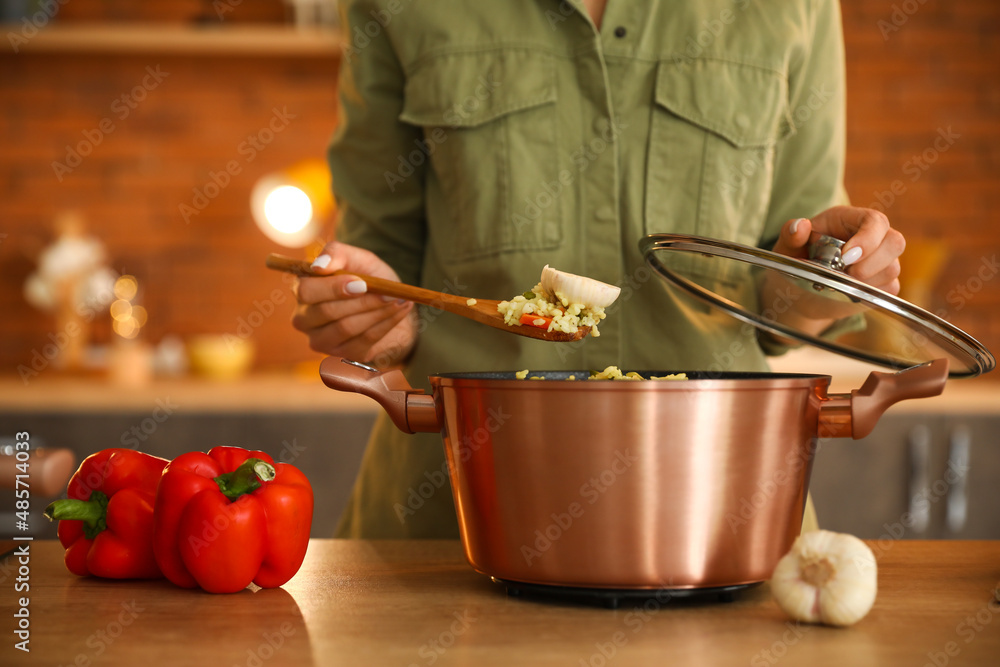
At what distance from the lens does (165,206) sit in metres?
3.08

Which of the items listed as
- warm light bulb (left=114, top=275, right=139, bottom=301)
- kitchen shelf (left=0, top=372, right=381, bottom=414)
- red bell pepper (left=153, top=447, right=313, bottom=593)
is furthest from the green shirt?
warm light bulb (left=114, top=275, right=139, bottom=301)

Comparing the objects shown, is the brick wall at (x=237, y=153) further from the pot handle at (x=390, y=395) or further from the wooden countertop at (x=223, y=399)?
the pot handle at (x=390, y=395)

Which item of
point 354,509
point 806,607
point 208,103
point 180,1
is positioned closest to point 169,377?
point 208,103

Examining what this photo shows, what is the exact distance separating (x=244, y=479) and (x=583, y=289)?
328mm

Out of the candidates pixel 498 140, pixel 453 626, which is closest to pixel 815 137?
pixel 498 140

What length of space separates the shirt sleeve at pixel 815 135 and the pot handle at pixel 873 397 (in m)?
0.46

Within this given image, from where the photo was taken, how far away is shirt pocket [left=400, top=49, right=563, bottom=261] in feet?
3.48

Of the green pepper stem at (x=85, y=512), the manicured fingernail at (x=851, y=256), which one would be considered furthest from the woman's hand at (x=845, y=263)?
the green pepper stem at (x=85, y=512)

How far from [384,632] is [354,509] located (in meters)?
0.58

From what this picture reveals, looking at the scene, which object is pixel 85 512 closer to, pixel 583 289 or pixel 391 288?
pixel 391 288

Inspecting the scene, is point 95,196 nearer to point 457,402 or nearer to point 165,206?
point 165,206

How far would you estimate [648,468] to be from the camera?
0.65 m

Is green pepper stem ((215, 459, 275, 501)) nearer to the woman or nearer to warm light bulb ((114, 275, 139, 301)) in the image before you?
the woman

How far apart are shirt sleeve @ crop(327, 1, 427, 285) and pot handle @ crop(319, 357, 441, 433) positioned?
0.46 m
